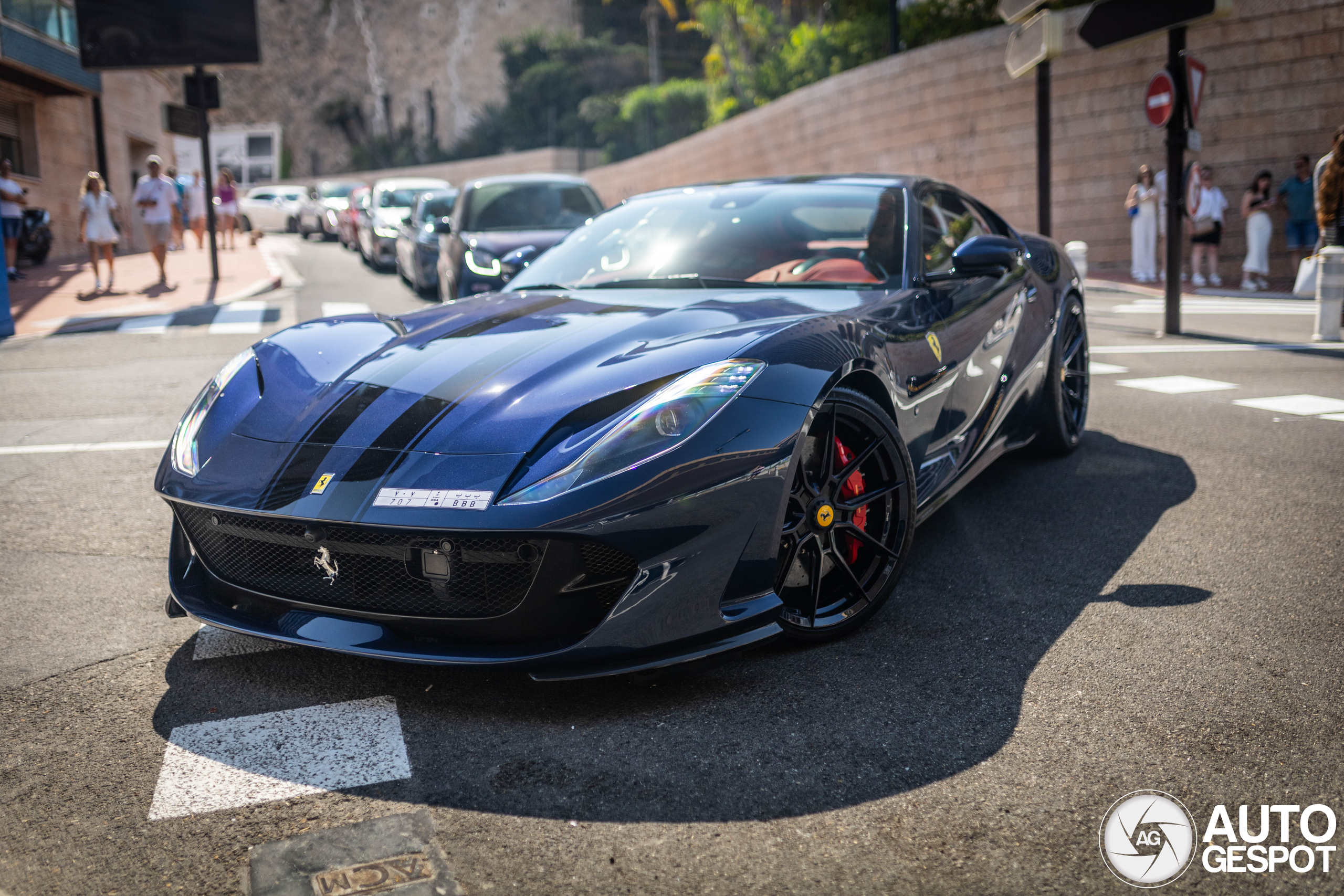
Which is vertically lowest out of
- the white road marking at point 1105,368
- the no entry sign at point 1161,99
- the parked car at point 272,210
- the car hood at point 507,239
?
the white road marking at point 1105,368

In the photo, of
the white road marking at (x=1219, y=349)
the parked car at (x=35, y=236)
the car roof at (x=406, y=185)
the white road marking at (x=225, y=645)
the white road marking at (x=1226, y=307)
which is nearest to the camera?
the white road marking at (x=225, y=645)

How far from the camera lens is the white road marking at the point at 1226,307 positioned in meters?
12.5

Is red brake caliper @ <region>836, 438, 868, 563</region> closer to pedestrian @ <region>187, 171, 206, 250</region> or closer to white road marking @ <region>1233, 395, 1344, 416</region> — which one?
white road marking @ <region>1233, 395, 1344, 416</region>

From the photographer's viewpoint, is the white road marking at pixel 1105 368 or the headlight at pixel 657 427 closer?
the headlight at pixel 657 427

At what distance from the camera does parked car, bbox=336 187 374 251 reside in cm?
2095

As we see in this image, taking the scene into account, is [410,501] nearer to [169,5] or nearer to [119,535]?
[119,535]

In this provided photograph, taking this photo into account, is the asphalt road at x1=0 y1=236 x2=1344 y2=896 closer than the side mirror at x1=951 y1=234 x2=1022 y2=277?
Yes

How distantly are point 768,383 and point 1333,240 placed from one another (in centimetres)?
1032

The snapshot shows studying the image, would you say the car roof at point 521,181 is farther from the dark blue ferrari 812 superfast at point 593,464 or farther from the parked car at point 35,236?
the parked car at point 35,236

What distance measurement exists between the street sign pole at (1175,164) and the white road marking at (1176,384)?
2.96m

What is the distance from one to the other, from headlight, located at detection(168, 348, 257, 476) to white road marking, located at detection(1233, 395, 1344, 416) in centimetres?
547

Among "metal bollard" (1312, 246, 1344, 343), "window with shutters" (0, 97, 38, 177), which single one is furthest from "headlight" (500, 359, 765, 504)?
"window with shutters" (0, 97, 38, 177)

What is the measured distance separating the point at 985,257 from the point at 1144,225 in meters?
14.7

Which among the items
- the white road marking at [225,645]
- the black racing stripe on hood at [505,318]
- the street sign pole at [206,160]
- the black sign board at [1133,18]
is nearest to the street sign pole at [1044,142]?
the black sign board at [1133,18]
